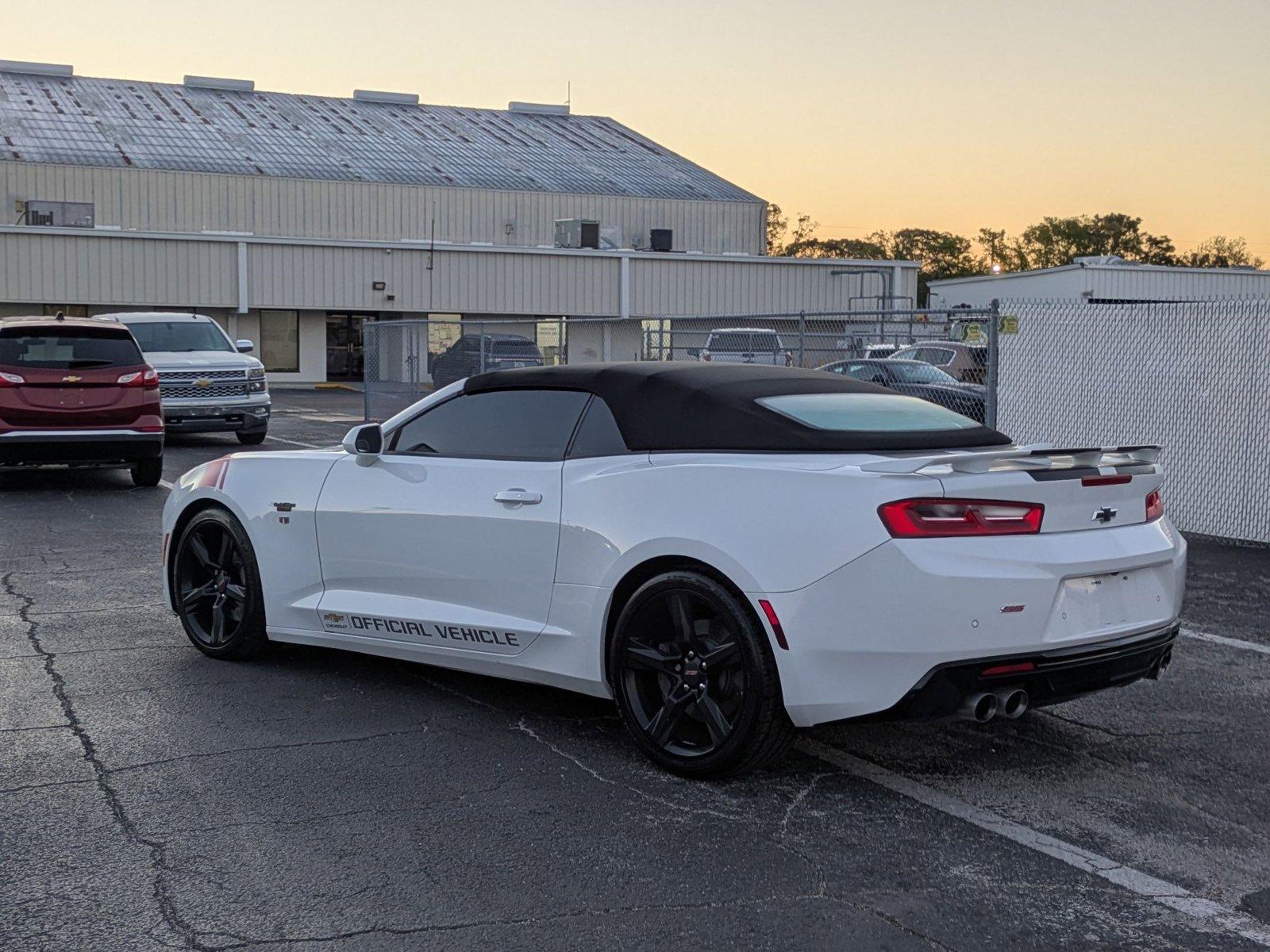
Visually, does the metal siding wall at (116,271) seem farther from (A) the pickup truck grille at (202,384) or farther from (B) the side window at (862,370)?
(B) the side window at (862,370)

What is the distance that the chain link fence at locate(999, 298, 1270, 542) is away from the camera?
11555mm

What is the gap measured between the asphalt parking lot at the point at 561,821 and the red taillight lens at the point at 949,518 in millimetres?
903

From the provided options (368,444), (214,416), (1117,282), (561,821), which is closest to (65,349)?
(214,416)

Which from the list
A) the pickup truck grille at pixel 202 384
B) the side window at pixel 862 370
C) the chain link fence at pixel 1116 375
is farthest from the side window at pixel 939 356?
the pickup truck grille at pixel 202 384

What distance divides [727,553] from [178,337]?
58.5 feet

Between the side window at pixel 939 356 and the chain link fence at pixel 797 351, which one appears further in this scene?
the side window at pixel 939 356

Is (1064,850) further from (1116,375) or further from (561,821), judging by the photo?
(1116,375)

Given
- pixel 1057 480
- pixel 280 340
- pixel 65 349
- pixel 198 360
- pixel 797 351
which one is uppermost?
pixel 797 351

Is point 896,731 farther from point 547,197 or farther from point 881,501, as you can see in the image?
point 547,197

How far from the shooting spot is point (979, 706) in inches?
182

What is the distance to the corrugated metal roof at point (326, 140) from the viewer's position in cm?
5200

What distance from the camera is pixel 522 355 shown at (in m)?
22.0

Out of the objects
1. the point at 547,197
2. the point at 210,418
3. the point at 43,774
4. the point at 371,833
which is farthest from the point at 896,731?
the point at 547,197

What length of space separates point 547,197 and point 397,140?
699cm
